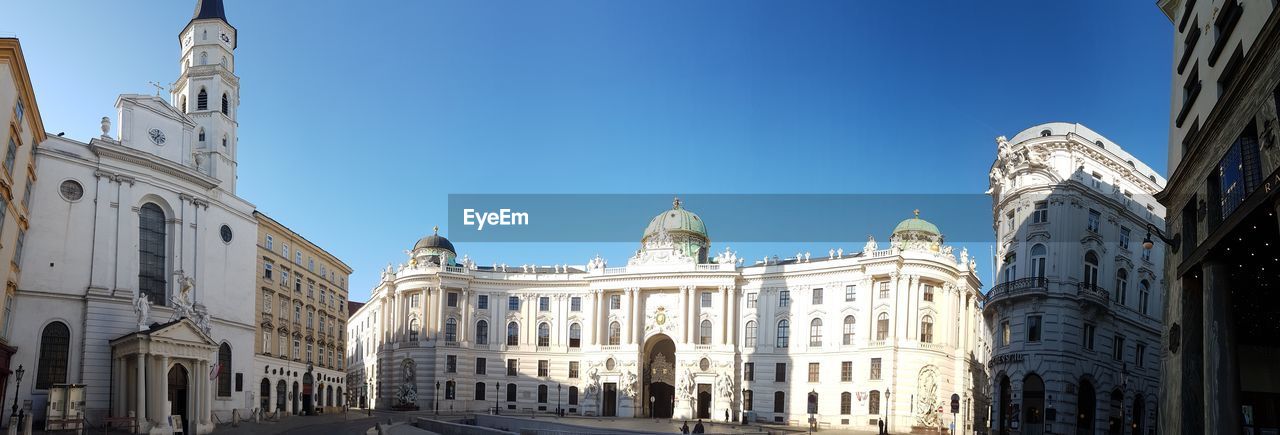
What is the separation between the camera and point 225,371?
185 feet

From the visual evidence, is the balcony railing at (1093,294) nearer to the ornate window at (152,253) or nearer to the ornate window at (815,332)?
the ornate window at (815,332)

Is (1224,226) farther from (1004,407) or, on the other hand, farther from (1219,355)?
(1004,407)

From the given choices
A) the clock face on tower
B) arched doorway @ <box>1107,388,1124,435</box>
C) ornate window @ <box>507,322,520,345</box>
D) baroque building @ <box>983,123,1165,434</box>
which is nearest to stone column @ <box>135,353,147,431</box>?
the clock face on tower

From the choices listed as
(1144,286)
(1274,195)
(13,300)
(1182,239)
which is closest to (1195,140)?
(1182,239)

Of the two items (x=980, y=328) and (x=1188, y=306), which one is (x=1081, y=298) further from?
(x=980, y=328)

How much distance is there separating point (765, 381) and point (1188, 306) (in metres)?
56.3

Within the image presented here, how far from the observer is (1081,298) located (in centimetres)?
4353

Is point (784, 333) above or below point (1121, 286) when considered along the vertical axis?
below

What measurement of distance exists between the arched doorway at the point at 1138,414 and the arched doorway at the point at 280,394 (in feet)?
179

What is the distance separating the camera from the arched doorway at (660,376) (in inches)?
3327

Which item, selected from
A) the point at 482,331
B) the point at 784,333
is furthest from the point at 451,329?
the point at 784,333

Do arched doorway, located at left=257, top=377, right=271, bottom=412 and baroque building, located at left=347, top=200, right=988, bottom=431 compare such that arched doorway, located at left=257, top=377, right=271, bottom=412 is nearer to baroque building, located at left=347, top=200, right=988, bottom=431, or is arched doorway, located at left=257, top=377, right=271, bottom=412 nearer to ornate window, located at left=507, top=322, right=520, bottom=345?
baroque building, located at left=347, top=200, right=988, bottom=431

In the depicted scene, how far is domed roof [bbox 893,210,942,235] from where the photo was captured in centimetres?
7638

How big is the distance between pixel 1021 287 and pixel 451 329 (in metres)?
57.1
